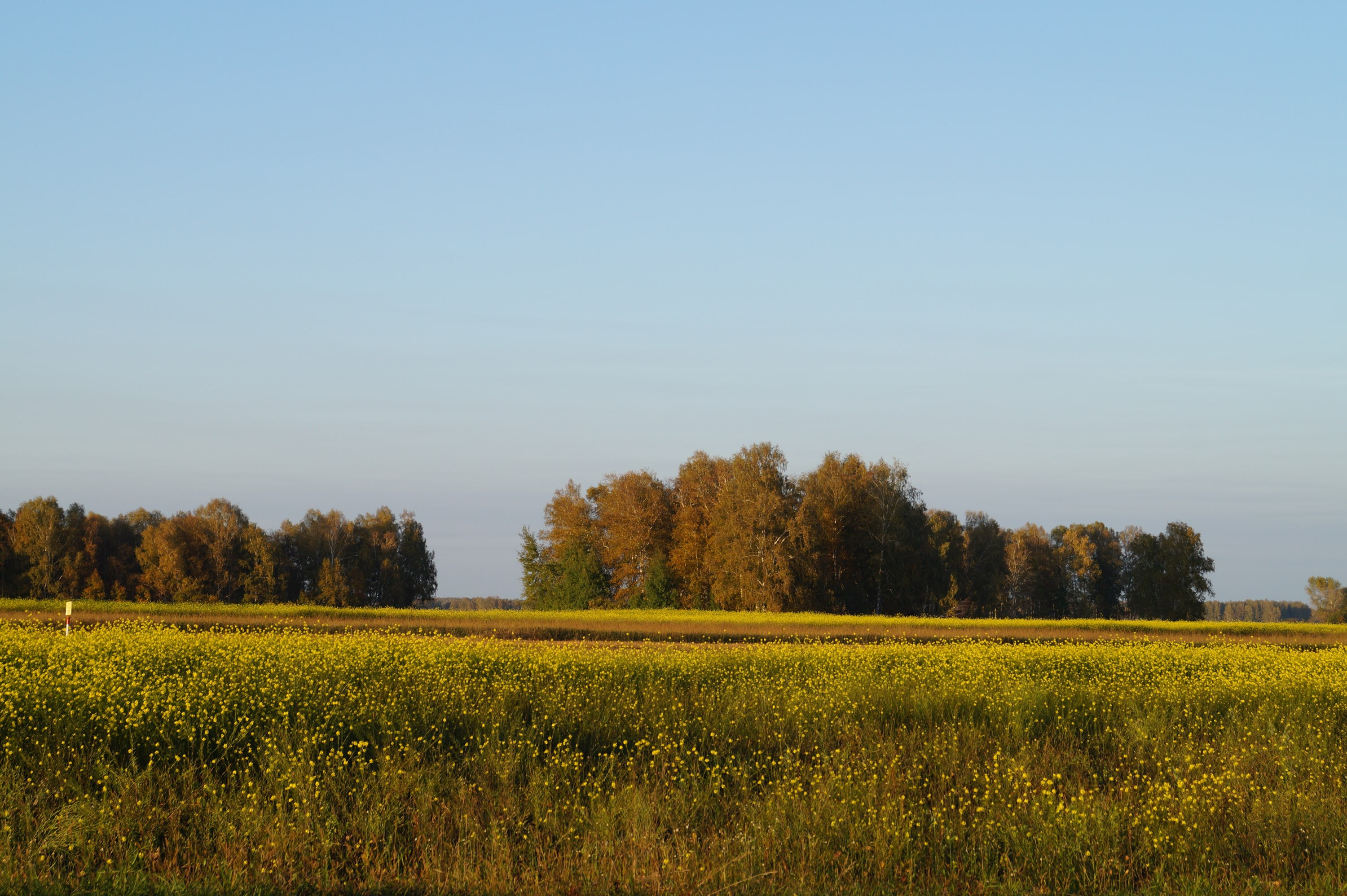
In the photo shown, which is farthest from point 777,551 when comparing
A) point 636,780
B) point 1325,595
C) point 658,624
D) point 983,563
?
point 1325,595

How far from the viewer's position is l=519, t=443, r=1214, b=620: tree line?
5375 centimetres

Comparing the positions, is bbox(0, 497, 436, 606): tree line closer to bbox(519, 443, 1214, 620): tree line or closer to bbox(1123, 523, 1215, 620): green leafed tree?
bbox(519, 443, 1214, 620): tree line

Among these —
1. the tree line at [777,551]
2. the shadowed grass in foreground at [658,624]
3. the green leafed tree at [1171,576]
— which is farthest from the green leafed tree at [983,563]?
the shadowed grass in foreground at [658,624]

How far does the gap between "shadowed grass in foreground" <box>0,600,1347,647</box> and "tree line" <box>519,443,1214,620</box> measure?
386 inches

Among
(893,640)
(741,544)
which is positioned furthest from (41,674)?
(741,544)

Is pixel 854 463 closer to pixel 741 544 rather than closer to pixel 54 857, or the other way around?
pixel 741 544

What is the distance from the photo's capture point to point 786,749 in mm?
8992

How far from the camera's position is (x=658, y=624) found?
113 ft

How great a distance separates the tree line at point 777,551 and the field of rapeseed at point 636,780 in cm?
4061

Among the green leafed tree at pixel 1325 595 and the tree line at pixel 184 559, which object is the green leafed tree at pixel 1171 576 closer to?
the green leafed tree at pixel 1325 595

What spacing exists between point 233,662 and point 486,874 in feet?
23.1

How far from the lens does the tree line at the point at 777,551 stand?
53750 millimetres

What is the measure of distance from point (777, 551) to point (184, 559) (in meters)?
49.0

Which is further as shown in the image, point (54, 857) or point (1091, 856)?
point (1091, 856)
